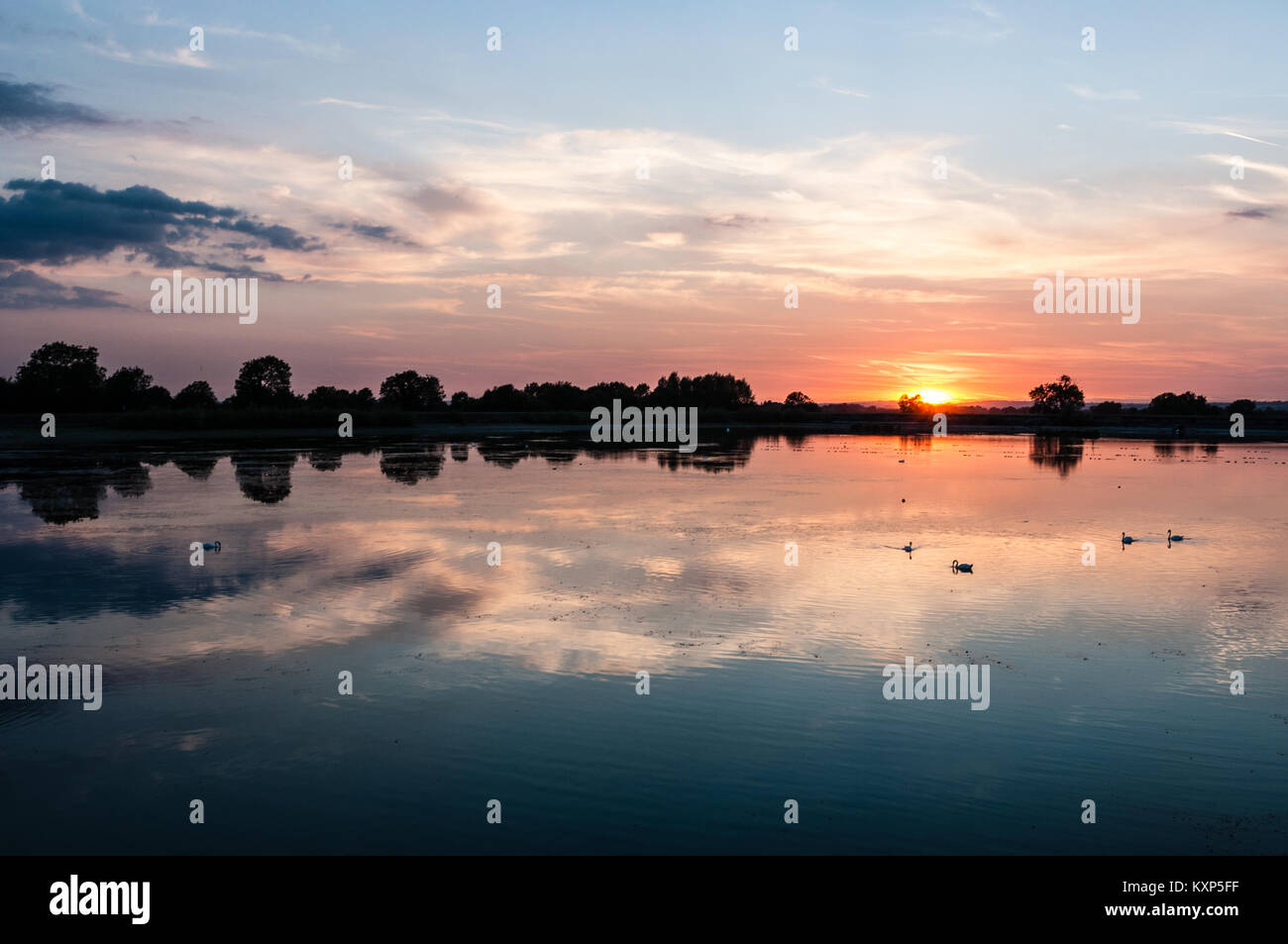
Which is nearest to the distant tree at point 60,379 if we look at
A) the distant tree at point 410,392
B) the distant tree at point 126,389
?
the distant tree at point 126,389

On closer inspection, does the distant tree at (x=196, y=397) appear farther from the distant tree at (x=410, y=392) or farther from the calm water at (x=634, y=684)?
the calm water at (x=634, y=684)

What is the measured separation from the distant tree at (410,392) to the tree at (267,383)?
18.7 m

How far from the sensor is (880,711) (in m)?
14.1

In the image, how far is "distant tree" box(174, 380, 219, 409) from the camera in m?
167

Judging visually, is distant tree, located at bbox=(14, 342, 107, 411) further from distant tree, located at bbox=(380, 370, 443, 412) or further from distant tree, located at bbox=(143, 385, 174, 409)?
distant tree, located at bbox=(380, 370, 443, 412)

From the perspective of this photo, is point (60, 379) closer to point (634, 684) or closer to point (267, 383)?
point (267, 383)

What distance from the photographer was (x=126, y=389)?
145875mm

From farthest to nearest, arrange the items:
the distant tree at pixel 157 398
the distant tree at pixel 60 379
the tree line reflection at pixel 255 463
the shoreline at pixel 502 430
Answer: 1. the distant tree at pixel 157 398
2. the distant tree at pixel 60 379
3. the shoreline at pixel 502 430
4. the tree line reflection at pixel 255 463

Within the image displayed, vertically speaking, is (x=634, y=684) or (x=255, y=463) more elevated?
(x=255, y=463)

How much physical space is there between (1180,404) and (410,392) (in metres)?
161

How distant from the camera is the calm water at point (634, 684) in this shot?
10570 mm

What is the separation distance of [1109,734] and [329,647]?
1435 centimetres

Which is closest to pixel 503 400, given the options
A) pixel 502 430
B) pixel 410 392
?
pixel 410 392
